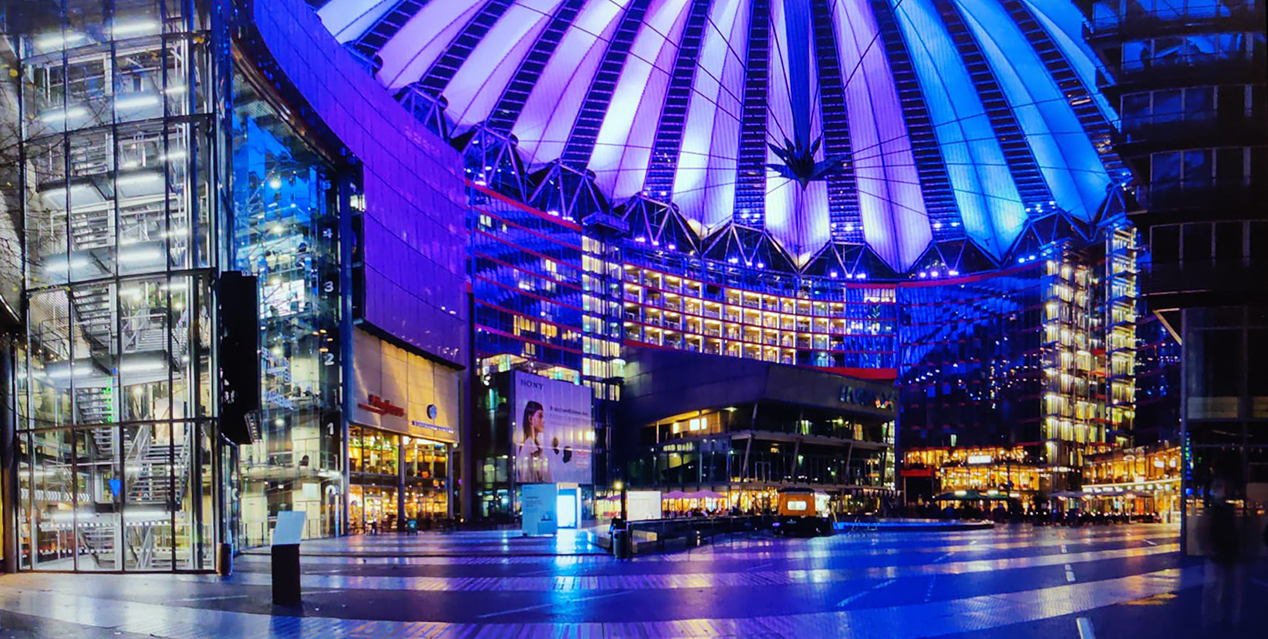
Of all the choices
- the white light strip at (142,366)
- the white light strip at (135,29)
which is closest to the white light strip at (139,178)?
the white light strip at (135,29)

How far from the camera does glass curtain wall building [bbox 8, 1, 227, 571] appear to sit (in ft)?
99.0

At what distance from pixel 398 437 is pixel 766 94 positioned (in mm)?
39995

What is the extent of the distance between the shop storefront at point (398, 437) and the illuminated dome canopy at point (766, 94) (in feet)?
67.1

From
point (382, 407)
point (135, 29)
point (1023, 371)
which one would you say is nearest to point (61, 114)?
point (135, 29)

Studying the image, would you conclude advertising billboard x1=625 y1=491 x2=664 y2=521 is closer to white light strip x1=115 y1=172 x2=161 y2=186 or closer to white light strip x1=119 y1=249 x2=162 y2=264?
white light strip x1=119 y1=249 x2=162 y2=264

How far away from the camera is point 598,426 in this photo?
102m

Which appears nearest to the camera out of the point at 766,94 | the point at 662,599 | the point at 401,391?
the point at 662,599

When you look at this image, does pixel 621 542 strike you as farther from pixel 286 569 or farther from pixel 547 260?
pixel 547 260

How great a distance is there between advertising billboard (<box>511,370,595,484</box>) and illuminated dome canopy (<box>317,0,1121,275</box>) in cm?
1897

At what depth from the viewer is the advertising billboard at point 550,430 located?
8219 centimetres

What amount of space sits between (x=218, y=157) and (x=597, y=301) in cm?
7730

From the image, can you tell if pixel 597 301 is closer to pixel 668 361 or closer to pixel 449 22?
pixel 668 361

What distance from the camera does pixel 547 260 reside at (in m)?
100

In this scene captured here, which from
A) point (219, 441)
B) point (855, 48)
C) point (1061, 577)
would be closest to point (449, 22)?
point (855, 48)
